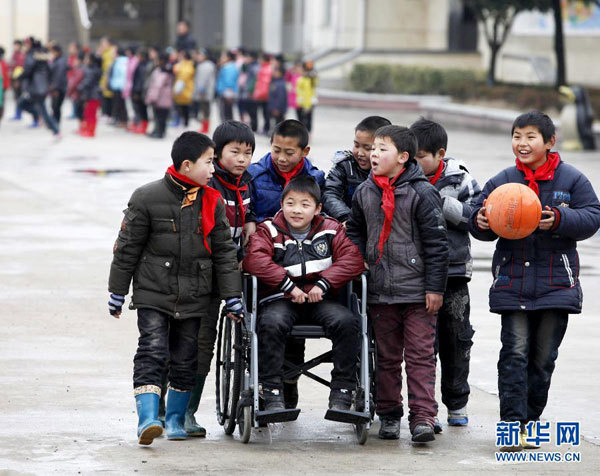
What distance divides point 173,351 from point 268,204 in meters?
1.04

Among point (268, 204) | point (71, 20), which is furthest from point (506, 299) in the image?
point (71, 20)

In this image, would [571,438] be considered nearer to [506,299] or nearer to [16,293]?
[506,299]

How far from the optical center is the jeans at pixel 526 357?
690 cm

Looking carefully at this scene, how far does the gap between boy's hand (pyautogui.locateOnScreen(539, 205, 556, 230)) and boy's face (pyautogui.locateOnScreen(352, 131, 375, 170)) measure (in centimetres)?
112

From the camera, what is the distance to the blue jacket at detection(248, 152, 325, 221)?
7508 mm

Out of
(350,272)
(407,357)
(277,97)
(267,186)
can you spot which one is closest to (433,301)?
(407,357)

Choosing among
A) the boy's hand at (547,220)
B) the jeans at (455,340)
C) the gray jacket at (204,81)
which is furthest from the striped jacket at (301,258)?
the gray jacket at (204,81)

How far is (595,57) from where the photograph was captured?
1494 inches

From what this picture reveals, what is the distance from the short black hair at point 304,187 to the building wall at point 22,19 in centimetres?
3595

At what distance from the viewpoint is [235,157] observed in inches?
285

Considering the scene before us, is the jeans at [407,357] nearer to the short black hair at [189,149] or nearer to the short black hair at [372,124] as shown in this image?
the short black hair at [372,124]

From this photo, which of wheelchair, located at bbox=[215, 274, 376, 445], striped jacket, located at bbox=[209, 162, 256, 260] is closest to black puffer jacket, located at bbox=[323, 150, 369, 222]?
striped jacket, located at bbox=[209, 162, 256, 260]

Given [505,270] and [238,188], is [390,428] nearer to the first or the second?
[505,270]

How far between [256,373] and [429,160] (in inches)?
61.9
